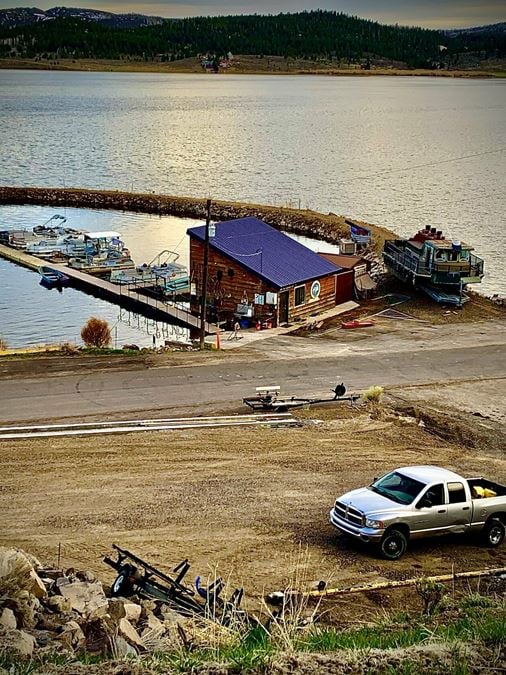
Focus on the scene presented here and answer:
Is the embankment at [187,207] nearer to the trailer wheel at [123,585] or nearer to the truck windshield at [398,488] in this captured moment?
the truck windshield at [398,488]

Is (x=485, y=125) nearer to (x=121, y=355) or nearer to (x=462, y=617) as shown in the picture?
(x=121, y=355)

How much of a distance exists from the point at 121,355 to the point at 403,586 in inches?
666

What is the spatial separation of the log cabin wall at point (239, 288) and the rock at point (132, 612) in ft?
81.6

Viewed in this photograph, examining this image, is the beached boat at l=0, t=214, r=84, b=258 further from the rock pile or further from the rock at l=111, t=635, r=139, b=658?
the rock at l=111, t=635, r=139, b=658

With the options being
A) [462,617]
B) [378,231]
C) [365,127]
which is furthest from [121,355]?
[365,127]

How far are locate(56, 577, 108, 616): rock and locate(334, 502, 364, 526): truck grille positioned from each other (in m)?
4.56

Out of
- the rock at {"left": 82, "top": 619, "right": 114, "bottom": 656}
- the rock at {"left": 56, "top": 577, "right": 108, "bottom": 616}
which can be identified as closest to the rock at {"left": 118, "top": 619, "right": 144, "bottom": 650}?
the rock at {"left": 82, "top": 619, "right": 114, "bottom": 656}

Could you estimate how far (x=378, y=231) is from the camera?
62125 mm

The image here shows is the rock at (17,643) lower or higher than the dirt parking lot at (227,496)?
higher

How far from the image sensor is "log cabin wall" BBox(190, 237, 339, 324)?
3597cm

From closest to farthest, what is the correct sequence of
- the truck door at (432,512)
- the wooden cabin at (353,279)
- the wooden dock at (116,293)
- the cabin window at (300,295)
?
the truck door at (432,512), the cabin window at (300,295), the wooden dock at (116,293), the wooden cabin at (353,279)

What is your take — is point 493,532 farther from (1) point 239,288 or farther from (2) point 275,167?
(2) point 275,167

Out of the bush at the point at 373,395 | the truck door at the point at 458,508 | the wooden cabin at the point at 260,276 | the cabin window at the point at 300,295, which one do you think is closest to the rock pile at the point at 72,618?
the truck door at the point at 458,508

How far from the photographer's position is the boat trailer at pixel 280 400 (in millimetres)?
23906
